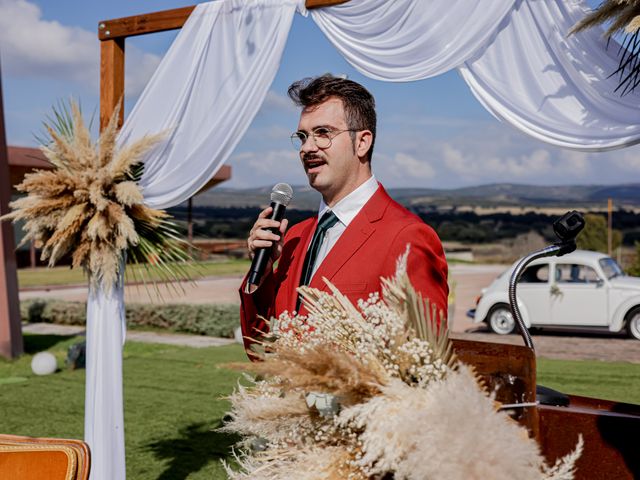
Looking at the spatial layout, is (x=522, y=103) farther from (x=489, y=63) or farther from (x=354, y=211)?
(x=354, y=211)

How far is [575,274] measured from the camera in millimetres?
12695

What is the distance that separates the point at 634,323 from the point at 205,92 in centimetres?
993

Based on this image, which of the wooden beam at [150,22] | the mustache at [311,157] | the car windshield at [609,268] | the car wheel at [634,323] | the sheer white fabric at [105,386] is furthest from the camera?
the car windshield at [609,268]

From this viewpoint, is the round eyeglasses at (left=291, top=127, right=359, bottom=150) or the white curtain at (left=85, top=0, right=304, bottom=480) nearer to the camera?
the round eyeglasses at (left=291, top=127, right=359, bottom=150)

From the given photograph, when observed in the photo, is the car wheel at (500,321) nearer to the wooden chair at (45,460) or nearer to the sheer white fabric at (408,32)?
the sheer white fabric at (408,32)

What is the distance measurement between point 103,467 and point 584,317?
33.1 ft

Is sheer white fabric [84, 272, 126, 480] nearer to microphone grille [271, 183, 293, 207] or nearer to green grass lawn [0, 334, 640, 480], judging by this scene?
green grass lawn [0, 334, 640, 480]

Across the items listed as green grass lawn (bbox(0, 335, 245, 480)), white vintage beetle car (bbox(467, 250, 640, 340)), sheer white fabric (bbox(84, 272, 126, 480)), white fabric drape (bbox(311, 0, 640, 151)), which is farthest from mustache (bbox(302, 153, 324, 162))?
white vintage beetle car (bbox(467, 250, 640, 340))

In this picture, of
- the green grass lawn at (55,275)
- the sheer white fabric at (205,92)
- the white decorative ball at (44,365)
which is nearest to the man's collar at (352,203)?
the sheer white fabric at (205,92)

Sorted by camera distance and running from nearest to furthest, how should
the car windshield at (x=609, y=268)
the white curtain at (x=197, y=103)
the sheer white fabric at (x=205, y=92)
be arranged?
the white curtain at (x=197, y=103)
the sheer white fabric at (x=205, y=92)
the car windshield at (x=609, y=268)

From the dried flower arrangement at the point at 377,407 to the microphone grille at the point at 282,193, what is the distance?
3.11 feet

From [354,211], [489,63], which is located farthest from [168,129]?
[354,211]

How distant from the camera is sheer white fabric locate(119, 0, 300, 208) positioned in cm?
439

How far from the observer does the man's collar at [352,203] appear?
7.62ft
